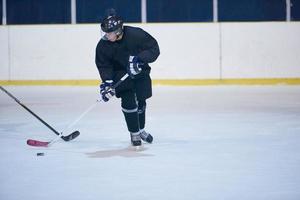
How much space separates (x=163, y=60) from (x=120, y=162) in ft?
19.6

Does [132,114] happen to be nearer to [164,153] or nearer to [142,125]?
[142,125]

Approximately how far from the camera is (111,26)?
459 centimetres

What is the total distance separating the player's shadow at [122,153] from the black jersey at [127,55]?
0.36m

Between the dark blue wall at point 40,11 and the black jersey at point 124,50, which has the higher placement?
the dark blue wall at point 40,11

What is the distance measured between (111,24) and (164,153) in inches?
33.9

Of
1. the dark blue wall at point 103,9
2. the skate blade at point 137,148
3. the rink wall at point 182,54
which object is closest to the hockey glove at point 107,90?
the skate blade at point 137,148

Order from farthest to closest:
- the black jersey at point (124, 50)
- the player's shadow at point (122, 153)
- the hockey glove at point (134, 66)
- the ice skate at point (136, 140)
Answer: the ice skate at point (136, 140) → the black jersey at point (124, 50) → the hockey glove at point (134, 66) → the player's shadow at point (122, 153)

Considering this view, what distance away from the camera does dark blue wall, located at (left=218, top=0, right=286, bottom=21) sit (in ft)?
35.1

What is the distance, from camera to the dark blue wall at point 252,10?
421 inches

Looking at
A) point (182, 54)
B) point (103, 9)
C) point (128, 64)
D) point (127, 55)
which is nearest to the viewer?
point (128, 64)

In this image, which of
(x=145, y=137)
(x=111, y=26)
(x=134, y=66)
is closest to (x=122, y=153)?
(x=145, y=137)

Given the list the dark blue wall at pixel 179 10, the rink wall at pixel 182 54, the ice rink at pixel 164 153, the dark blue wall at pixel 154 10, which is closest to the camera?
the ice rink at pixel 164 153

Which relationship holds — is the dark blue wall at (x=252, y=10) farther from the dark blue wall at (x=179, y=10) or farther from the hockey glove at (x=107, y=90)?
the hockey glove at (x=107, y=90)

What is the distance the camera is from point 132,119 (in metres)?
4.86
